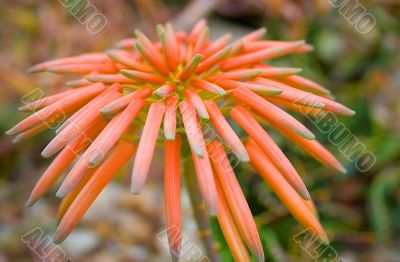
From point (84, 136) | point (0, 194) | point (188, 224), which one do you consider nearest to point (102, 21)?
point (0, 194)

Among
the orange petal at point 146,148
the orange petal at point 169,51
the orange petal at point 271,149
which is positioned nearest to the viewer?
the orange petal at point 146,148

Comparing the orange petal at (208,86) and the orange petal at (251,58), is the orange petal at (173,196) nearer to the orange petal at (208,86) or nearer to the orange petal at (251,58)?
the orange petal at (208,86)

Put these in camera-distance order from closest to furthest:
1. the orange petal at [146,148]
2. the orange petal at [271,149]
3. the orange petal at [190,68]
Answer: the orange petal at [146,148] → the orange petal at [271,149] → the orange petal at [190,68]

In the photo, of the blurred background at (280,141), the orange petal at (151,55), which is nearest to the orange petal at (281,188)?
the orange petal at (151,55)

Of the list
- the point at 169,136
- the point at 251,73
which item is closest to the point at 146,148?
the point at 169,136

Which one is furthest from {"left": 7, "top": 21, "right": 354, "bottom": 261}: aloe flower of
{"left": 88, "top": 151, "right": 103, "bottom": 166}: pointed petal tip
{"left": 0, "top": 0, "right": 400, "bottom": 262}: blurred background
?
{"left": 0, "top": 0, "right": 400, "bottom": 262}: blurred background

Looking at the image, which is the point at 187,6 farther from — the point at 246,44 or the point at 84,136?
the point at 84,136

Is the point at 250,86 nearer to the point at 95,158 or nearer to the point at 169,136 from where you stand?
the point at 169,136
